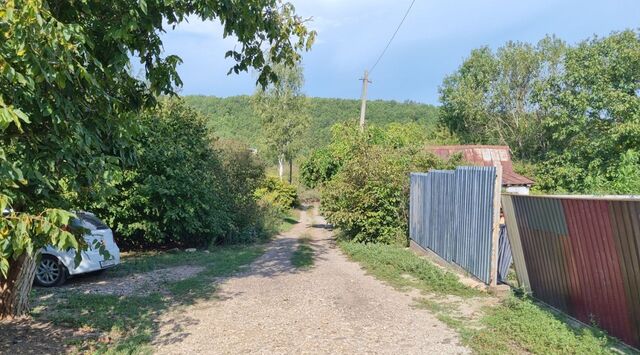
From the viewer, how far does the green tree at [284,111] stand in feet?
158

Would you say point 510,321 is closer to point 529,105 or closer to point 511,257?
point 511,257

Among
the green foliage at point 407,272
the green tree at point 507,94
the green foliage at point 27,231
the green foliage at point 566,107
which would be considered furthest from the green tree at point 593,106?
the green foliage at point 27,231

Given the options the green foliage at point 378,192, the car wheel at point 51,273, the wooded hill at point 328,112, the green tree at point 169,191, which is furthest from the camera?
the wooded hill at point 328,112

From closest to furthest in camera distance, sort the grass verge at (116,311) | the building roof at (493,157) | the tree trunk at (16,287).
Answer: the grass verge at (116,311), the tree trunk at (16,287), the building roof at (493,157)

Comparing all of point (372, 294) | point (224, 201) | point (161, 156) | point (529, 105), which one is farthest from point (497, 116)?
point (372, 294)

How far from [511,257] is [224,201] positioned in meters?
12.0

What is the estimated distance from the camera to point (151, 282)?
959 centimetres

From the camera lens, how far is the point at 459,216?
10367 millimetres

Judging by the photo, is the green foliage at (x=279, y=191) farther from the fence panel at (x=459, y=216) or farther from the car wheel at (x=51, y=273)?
the car wheel at (x=51, y=273)

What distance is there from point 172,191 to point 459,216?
8.30m

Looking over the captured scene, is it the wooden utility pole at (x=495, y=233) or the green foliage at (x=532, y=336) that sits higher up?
the wooden utility pole at (x=495, y=233)

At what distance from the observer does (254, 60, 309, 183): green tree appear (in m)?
48.2

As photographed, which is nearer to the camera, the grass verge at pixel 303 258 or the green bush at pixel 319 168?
the grass verge at pixel 303 258

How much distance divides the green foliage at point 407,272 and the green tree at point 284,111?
35.2 m
